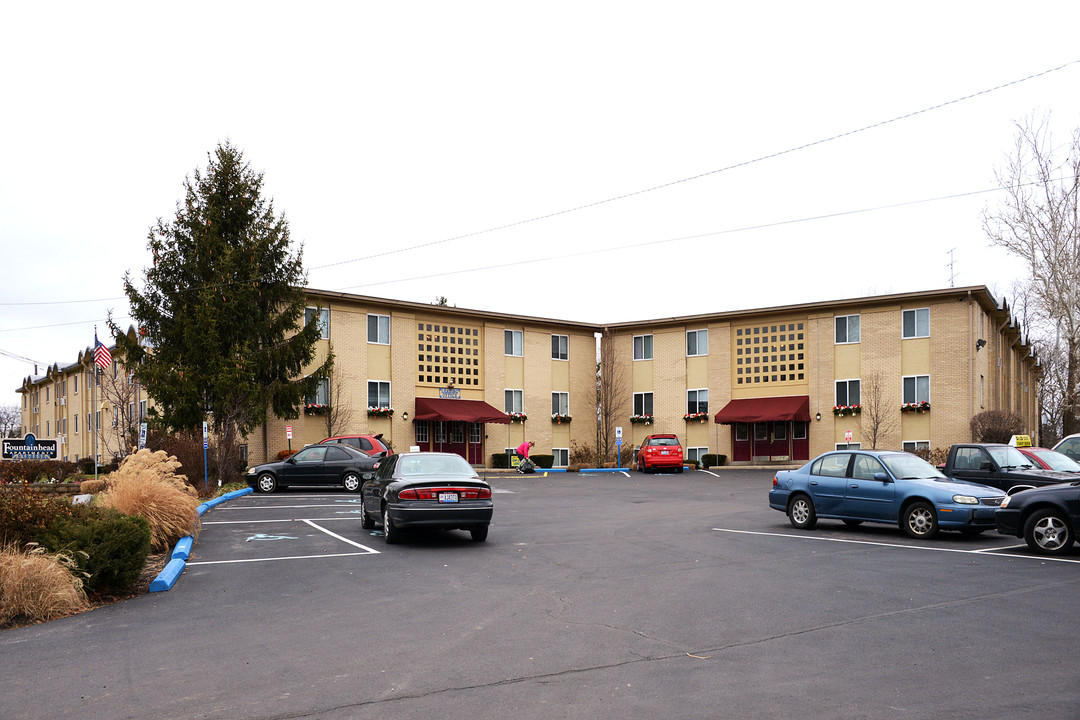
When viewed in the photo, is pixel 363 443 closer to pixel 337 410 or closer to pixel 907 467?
pixel 337 410

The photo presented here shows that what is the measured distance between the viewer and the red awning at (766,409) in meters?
40.1

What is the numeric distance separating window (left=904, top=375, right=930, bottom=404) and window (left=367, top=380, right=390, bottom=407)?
23.8 meters

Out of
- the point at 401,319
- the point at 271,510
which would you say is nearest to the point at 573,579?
the point at 271,510

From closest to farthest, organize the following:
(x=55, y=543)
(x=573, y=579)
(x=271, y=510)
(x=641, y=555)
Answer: (x=55, y=543), (x=573, y=579), (x=641, y=555), (x=271, y=510)

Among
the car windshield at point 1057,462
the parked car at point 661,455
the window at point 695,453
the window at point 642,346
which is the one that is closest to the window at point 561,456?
the window at point 695,453

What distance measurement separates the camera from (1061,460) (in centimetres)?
1833

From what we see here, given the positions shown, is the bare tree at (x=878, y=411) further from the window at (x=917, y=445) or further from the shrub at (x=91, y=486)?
the shrub at (x=91, y=486)

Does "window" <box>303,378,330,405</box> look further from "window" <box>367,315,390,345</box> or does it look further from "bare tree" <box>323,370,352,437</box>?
"window" <box>367,315,390,345</box>

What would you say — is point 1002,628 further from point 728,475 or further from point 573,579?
point 728,475

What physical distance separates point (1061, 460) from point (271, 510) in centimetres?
1789

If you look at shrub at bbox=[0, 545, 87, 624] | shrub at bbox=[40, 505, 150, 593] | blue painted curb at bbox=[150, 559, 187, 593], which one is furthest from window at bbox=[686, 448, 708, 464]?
shrub at bbox=[0, 545, 87, 624]

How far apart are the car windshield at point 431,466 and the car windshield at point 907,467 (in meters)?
7.66

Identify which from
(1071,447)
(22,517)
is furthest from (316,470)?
(1071,447)

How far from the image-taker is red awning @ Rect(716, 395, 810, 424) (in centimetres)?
4006
